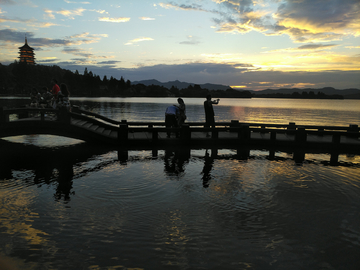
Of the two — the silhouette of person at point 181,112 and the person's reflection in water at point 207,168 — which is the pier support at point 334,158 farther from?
the silhouette of person at point 181,112

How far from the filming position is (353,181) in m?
8.59

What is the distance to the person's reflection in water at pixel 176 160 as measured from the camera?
9673 mm

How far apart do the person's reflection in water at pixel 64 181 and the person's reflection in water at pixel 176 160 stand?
11.2 ft

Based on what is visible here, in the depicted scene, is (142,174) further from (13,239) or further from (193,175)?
(13,239)

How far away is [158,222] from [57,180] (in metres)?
4.54

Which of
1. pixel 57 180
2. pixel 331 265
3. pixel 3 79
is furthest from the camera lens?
pixel 3 79

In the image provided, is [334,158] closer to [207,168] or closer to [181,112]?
[207,168]

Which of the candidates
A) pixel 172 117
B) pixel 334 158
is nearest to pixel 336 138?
pixel 334 158

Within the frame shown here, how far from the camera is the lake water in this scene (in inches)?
168

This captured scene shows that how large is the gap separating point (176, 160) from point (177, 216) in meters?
5.78

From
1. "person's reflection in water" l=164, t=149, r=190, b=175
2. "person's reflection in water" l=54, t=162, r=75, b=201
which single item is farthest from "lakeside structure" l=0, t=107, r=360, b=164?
"person's reflection in water" l=54, t=162, r=75, b=201

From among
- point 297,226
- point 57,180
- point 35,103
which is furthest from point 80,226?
point 35,103

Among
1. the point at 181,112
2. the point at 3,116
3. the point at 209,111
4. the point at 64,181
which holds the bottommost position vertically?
the point at 64,181

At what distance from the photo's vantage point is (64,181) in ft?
26.5
